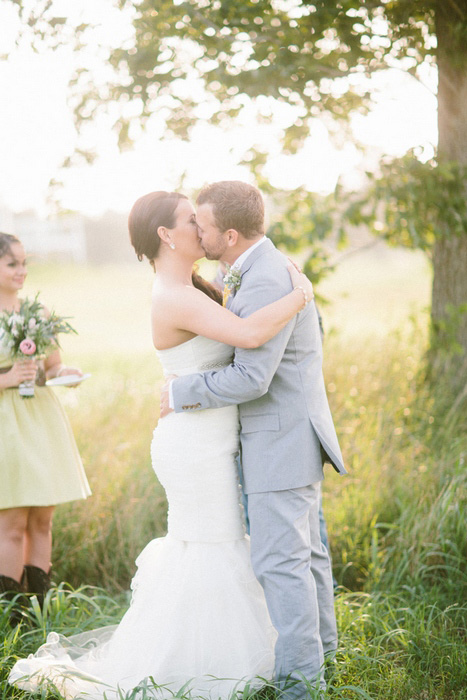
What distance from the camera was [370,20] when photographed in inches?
183

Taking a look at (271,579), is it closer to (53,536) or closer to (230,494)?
(230,494)

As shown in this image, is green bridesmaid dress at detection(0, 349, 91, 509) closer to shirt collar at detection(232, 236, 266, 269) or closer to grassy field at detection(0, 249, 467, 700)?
grassy field at detection(0, 249, 467, 700)

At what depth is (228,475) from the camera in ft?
10.3

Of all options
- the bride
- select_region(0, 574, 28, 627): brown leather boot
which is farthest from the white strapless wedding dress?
select_region(0, 574, 28, 627): brown leather boot

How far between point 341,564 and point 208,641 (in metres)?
1.41

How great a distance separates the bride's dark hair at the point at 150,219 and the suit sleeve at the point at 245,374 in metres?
0.52

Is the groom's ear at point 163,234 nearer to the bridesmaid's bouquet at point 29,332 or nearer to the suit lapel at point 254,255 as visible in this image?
the suit lapel at point 254,255

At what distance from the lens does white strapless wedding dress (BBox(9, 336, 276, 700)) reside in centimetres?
305

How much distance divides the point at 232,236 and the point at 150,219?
413mm

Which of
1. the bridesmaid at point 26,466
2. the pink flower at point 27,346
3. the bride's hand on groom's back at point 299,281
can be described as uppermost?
the bride's hand on groom's back at point 299,281

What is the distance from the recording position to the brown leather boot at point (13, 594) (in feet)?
12.3

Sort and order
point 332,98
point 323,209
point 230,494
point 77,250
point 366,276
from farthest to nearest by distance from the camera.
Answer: point 77,250 → point 366,276 → point 323,209 → point 332,98 → point 230,494

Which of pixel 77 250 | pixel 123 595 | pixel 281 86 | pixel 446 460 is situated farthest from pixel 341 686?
pixel 77 250

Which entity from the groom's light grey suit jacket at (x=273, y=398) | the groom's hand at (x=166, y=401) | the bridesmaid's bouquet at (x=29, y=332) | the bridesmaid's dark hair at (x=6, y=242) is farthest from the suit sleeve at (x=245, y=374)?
the bridesmaid's dark hair at (x=6, y=242)
